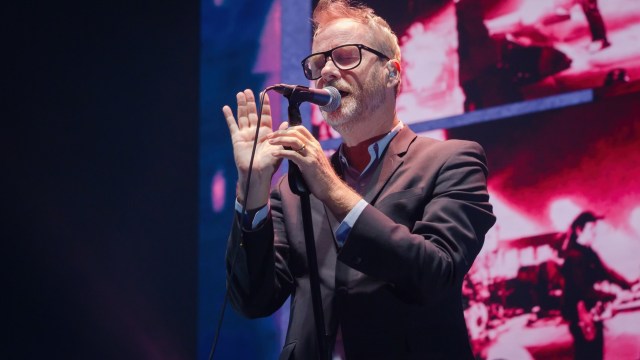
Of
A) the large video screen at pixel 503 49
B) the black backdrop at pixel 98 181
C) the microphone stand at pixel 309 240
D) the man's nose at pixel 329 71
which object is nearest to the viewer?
the microphone stand at pixel 309 240

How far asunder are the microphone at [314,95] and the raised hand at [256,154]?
0.15 m

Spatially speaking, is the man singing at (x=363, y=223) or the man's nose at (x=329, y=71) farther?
the man's nose at (x=329, y=71)

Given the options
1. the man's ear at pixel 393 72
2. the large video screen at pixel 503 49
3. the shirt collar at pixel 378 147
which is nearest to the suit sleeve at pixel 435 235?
the shirt collar at pixel 378 147

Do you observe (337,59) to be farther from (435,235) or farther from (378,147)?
(435,235)

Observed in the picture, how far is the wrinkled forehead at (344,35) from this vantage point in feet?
7.84

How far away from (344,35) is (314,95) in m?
0.54

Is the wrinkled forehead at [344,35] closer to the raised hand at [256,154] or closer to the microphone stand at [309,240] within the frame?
the raised hand at [256,154]

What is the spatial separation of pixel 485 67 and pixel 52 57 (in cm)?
201

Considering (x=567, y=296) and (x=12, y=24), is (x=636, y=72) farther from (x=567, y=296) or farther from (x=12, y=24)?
(x=12, y=24)

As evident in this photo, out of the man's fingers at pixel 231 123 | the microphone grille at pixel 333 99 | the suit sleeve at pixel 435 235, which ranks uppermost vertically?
the microphone grille at pixel 333 99

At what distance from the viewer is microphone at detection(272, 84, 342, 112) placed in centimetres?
181

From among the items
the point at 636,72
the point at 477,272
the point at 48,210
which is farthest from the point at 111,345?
the point at 636,72

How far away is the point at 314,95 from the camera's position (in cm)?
192

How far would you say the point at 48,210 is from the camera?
142 inches
